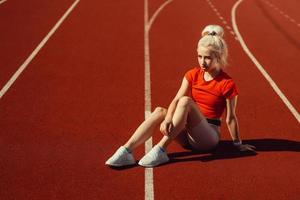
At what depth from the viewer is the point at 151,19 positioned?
13641 millimetres

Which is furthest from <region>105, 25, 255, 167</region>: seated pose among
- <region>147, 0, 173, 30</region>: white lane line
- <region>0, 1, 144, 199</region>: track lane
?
<region>147, 0, 173, 30</region>: white lane line

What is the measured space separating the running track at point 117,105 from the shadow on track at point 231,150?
0.04ft

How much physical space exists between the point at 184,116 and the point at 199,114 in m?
0.20

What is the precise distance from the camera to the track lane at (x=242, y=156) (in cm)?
497

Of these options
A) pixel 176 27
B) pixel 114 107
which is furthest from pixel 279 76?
pixel 176 27

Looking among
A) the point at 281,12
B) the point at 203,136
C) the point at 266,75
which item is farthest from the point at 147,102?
the point at 281,12

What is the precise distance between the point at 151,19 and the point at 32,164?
888 cm

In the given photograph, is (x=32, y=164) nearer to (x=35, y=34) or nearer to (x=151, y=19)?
(x=35, y=34)

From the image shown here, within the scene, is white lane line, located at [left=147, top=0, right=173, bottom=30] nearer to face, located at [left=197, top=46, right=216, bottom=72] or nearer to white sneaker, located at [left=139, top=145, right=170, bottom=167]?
face, located at [left=197, top=46, right=216, bottom=72]

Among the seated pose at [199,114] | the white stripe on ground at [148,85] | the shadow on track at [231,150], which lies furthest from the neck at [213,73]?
the white stripe on ground at [148,85]

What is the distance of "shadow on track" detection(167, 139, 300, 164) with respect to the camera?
18.5 ft

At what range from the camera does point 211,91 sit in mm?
5469

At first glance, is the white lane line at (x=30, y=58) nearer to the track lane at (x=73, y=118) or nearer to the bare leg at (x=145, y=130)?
the track lane at (x=73, y=118)

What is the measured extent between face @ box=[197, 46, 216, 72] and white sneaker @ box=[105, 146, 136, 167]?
1.21 m
